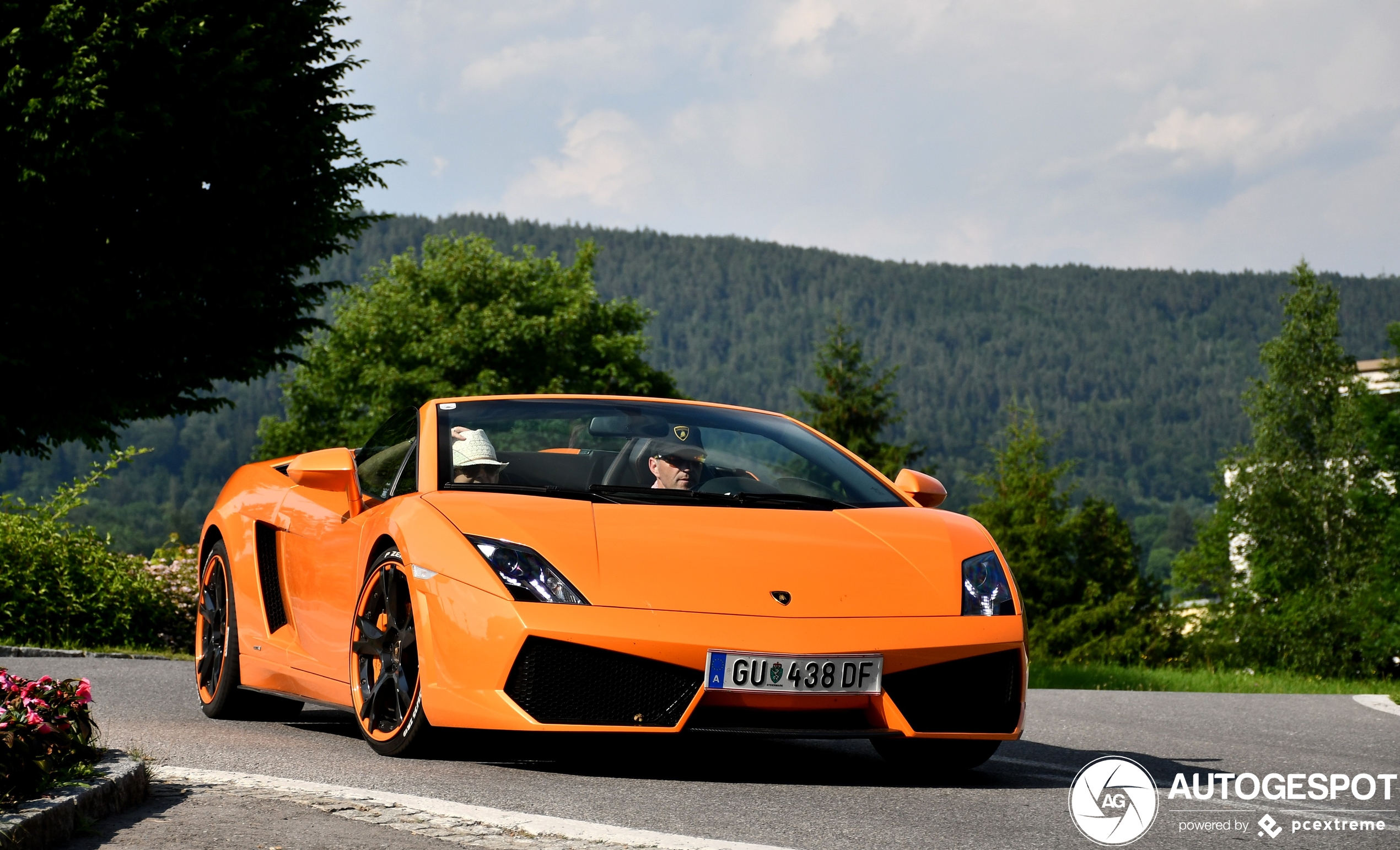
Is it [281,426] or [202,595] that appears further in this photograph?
[281,426]

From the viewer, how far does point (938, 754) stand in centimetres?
551

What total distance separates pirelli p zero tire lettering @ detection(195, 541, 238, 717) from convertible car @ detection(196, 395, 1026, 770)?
607 millimetres

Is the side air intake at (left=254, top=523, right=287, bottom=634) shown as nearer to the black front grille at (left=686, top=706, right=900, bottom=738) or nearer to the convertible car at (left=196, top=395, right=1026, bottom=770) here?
the convertible car at (left=196, top=395, right=1026, bottom=770)

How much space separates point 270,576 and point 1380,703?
358 inches

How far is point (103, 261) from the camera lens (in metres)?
19.6

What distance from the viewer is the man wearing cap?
6129 millimetres

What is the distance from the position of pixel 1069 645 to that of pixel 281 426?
3127cm

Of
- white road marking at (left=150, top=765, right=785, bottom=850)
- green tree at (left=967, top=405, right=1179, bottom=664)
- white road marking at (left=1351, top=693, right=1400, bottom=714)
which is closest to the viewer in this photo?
white road marking at (left=150, top=765, right=785, bottom=850)

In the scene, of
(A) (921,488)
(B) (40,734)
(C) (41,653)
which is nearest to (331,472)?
(B) (40,734)

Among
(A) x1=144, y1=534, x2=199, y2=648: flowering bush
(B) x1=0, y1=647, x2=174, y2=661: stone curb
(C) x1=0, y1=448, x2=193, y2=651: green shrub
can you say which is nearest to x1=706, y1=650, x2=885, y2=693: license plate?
(B) x1=0, y1=647, x2=174, y2=661: stone curb

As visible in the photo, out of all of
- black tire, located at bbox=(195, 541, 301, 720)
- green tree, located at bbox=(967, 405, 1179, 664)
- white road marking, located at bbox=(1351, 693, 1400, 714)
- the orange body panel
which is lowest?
green tree, located at bbox=(967, 405, 1179, 664)

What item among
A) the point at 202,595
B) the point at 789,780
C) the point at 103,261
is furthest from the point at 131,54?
the point at 789,780

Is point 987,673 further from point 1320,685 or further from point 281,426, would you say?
point 281,426

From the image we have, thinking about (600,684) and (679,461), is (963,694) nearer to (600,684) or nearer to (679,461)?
(600,684)
